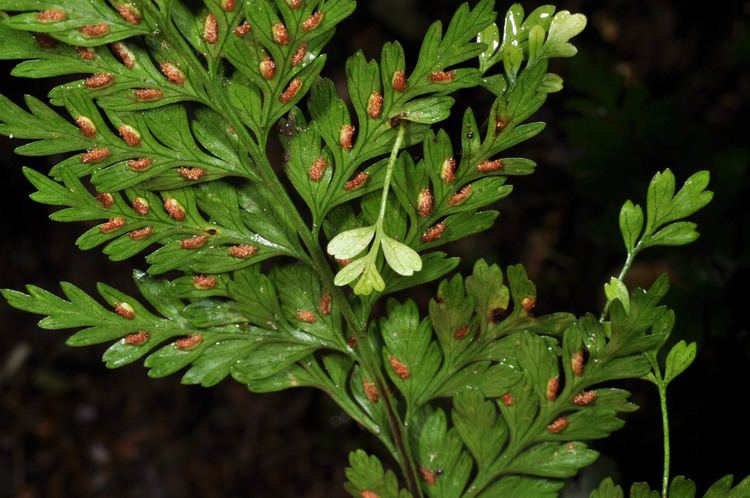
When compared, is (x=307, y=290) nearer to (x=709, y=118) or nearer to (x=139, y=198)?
(x=139, y=198)

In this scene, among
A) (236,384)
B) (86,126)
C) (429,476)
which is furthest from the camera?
(236,384)

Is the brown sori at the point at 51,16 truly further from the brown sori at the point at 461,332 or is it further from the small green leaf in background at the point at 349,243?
the brown sori at the point at 461,332

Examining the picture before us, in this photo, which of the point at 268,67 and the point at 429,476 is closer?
the point at 268,67

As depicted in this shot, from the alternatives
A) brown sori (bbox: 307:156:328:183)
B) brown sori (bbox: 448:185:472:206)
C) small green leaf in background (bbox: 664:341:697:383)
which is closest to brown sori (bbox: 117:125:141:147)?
brown sori (bbox: 307:156:328:183)

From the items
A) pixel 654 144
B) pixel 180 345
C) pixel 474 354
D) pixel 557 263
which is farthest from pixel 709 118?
pixel 180 345

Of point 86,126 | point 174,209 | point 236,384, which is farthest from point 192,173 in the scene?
point 236,384

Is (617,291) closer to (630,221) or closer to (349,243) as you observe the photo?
(630,221)
